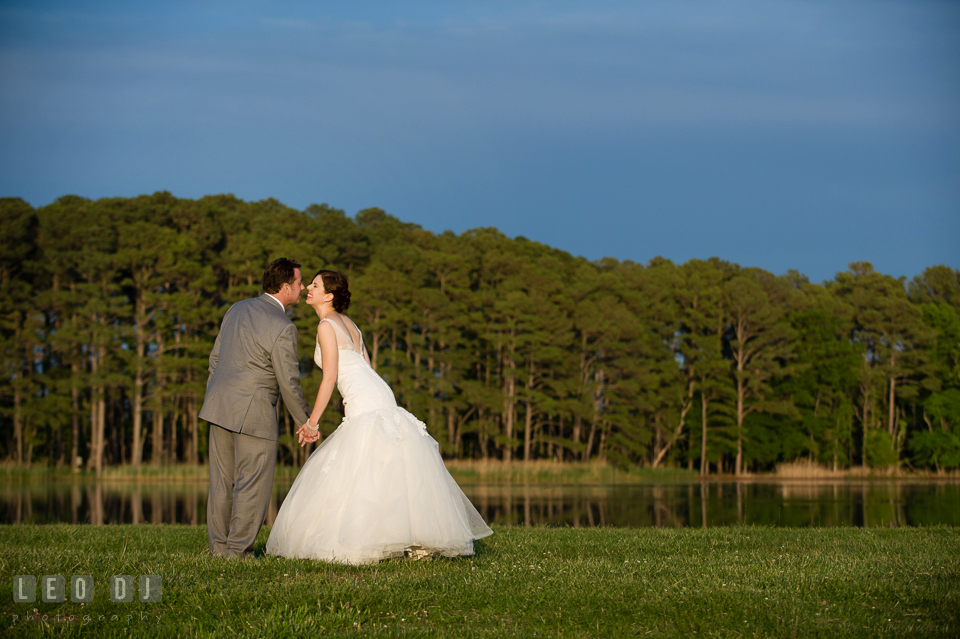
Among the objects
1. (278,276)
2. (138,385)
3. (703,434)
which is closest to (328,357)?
(278,276)

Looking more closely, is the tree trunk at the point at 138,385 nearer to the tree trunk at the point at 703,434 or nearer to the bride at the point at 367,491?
the tree trunk at the point at 703,434

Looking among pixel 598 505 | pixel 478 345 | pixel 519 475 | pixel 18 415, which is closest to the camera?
pixel 598 505

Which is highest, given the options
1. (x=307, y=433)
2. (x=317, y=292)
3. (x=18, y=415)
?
(x=317, y=292)

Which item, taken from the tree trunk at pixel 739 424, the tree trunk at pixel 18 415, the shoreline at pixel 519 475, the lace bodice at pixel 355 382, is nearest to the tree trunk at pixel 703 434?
the shoreline at pixel 519 475

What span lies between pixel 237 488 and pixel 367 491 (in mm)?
900

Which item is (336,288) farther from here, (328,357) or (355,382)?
(355,382)

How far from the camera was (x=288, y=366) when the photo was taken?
5.67 meters

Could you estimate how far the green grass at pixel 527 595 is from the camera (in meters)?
3.76

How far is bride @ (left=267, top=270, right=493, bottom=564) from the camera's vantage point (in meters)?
5.29

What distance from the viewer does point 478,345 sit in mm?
45594

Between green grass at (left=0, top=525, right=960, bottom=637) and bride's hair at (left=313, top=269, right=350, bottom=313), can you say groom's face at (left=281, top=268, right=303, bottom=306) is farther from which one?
green grass at (left=0, top=525, right=960, bottom=637)

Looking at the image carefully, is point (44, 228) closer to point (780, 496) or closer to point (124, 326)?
point (124, 326)

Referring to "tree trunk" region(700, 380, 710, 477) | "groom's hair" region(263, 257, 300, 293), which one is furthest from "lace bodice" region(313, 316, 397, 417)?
"tree trunk" region(700, 380, 710, 477)

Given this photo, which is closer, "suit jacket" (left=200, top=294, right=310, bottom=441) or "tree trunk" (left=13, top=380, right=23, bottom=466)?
"suit jacket" (left=200, top=294, right=310, bottom=441)
